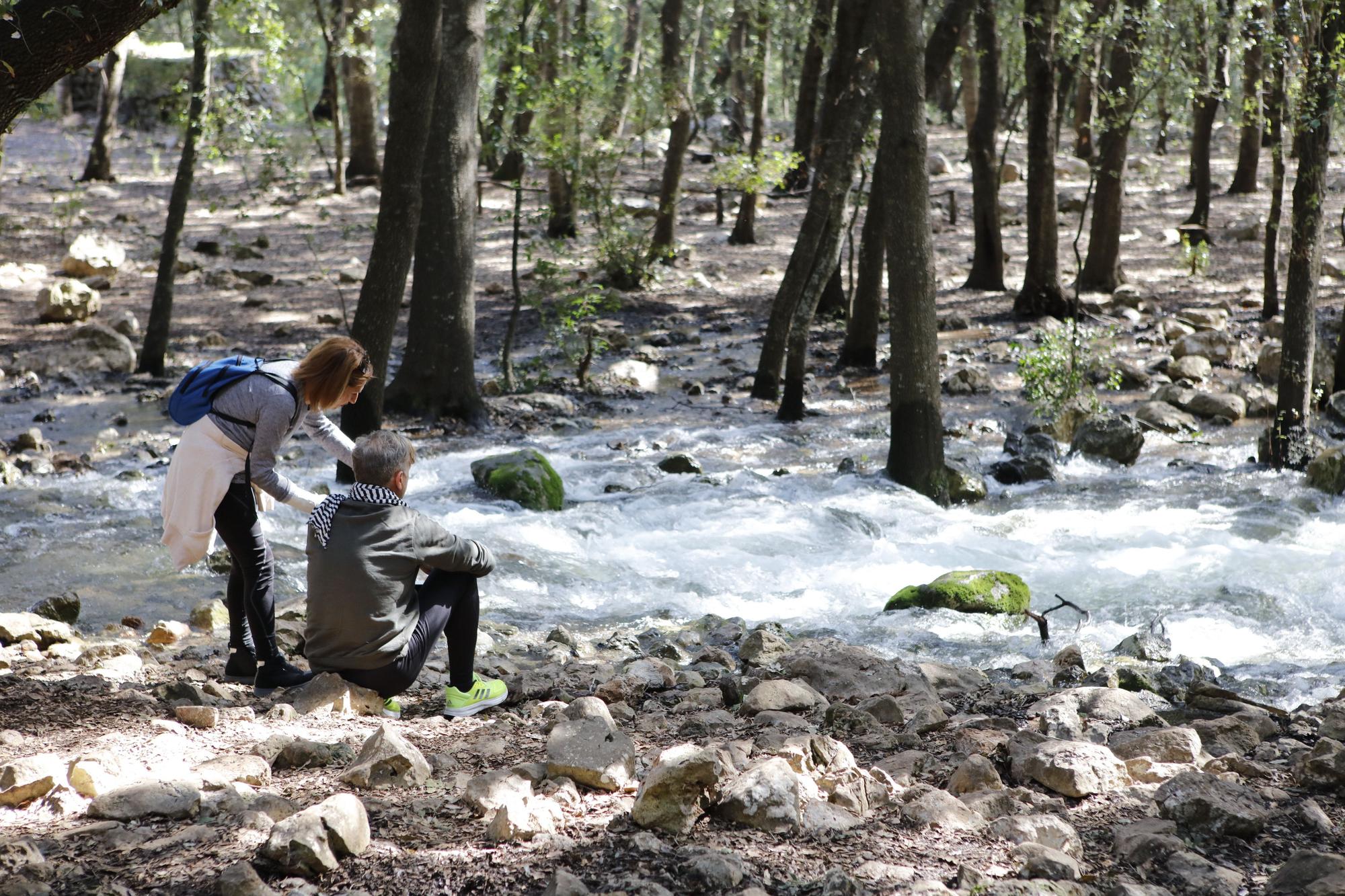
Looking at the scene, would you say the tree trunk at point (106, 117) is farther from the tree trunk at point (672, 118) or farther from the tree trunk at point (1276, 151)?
the tree trunk at point (1276, 151)

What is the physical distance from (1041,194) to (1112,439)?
6525 millimetres

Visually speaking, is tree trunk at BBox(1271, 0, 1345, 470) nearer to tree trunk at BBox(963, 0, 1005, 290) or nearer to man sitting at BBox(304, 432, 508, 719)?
tree trunk at BBox(963, 0, 1005, 290)

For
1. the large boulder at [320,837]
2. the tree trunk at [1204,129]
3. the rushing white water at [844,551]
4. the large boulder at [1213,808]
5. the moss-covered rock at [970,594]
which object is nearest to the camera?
the large boulder at [320,837]

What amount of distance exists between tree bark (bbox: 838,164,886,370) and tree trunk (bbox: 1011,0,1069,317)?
3056mm

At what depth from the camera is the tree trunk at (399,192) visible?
8531 mm

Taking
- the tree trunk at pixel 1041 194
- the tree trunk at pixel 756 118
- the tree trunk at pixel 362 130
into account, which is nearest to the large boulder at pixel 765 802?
the tree trunk at pixel 1041 194

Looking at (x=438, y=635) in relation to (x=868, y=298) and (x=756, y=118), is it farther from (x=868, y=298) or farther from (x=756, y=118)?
(x=756, y=118)

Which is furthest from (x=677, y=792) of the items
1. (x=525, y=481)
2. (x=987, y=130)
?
(x=987, y=130)

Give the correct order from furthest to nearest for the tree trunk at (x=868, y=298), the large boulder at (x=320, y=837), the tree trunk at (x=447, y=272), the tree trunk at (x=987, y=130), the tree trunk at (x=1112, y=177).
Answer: the tree trunk at (x=987, y=130) < the tree trunk at (x=1112, y=177) < the tree trunk at (x=868, y=298) < the tree trunk at (x=447, y=272) < the large boulder at (x=320, y=837)

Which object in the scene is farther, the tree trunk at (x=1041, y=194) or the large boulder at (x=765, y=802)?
the tree trunk at (x=1041, y=194)

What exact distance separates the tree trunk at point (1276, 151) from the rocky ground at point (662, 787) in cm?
908

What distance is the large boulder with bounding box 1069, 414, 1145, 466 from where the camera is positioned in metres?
10.9

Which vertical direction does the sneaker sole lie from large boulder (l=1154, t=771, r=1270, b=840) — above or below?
below

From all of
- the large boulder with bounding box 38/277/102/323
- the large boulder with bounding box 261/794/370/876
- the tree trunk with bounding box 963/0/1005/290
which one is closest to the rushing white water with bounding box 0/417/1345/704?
the large boulder with bounding box 261/794/370/876
